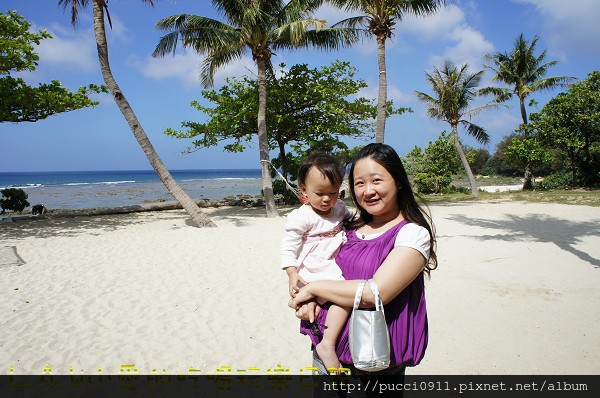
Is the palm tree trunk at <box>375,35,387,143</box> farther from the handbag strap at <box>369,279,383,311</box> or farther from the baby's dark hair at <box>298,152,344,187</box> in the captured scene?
the handbag strap at <box>369,279,383,311</box>

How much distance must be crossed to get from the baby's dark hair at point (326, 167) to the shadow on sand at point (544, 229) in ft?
23.8

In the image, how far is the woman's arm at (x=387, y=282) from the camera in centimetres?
139

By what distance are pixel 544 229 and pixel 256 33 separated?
10.6 meters

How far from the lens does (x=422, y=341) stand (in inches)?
62.8

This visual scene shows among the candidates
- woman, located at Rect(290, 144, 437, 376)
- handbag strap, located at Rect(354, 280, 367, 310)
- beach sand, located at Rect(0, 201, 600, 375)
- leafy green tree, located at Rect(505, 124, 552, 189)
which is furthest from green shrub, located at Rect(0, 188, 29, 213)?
leafy green tree, located at Rect(505, 124, 552, 189)

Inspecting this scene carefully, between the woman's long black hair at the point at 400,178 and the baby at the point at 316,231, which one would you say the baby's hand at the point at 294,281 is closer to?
the baby at the point at 316,231

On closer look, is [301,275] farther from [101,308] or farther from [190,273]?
[190,273]

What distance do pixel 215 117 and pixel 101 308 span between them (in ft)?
36.6

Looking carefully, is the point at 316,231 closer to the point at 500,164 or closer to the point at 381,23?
the point at 381,23

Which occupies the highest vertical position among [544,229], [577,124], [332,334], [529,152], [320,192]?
[577,124]

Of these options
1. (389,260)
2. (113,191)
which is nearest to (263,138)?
Answer: (389,260)

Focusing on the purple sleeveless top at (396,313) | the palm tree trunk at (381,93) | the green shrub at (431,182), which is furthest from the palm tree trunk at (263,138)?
the green shrub at (431,182)

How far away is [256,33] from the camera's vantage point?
13.0 meters

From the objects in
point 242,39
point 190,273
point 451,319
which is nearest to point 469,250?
point 451,319
